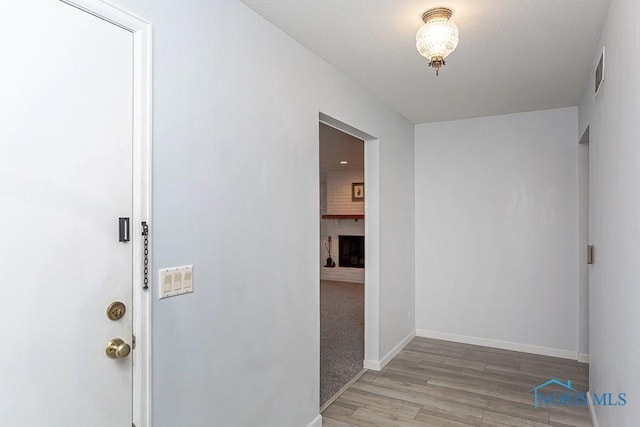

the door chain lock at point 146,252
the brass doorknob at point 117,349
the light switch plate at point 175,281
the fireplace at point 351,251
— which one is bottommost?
the fireplace at point 351,251

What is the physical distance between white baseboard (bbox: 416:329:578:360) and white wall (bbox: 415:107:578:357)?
3cm

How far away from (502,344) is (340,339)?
1.75 metres

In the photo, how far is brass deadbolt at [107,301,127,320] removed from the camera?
4.50 feet

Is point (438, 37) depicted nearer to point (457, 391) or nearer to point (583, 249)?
point (457, 391)

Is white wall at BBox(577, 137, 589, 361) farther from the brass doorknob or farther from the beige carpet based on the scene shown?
the brass doorknob

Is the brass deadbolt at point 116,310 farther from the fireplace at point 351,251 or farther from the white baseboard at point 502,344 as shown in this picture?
the fireplace at point 351,251

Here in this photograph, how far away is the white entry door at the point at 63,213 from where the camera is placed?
3.71ft

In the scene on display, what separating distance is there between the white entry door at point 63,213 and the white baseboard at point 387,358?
2586 millimetres

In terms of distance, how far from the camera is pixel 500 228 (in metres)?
4.25

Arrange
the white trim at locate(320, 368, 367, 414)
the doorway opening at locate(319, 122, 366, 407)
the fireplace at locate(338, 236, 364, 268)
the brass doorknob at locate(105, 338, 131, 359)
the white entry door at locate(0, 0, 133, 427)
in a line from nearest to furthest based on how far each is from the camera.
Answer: the white entry door at locate(0, 0, 133, 427), the brass doorknob at locate(105, 338, 131, 359), the white trim at locate(320, 368, 367, 414), the doorway opening at locate(319, 122, 366, 407), the fireplace at locate(338, 236, 364, 268)

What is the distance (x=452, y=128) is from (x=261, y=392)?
3.56 metres

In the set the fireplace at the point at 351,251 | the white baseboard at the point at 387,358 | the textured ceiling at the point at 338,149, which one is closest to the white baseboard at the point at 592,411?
the white baseboard at the point at 387,358

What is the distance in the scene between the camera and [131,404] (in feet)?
4.75

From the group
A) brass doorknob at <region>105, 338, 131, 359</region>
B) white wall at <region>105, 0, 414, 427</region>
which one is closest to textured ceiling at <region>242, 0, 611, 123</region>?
white wall at <region>105, 0, 414, 427</region>
